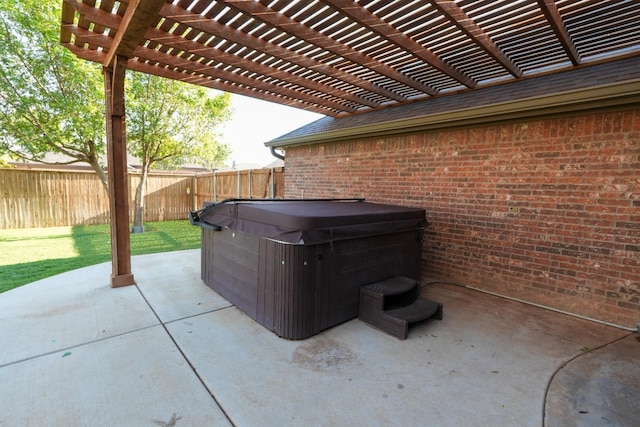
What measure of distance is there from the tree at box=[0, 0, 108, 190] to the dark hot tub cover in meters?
6.20

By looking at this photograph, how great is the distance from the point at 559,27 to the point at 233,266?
169 inches

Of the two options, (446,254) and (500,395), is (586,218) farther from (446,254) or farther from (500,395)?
(500,395)

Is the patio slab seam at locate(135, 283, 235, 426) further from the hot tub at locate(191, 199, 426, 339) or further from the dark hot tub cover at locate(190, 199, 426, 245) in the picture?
the dark hot tub cover at locate(190, 199, 426, 245)

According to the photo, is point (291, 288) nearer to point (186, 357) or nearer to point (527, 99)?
point (186, 357)

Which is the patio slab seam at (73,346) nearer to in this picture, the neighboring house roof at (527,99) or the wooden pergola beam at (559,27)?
the neighboring house roof at (527,99)

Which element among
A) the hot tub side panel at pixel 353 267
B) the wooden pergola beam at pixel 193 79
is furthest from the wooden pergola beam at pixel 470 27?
the wooden pergola beam at pixel 193 79

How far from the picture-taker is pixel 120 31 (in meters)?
3.05

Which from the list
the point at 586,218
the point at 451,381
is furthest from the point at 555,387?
the point at 586,218

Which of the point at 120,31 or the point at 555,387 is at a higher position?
the point at 120,31

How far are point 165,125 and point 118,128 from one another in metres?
5.76

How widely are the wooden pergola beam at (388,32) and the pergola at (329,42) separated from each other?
1cm

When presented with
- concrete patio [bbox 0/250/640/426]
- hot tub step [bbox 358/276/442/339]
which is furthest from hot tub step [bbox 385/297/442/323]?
concrete patio [bbox 0/250/640/426]

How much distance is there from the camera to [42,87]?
7.30m

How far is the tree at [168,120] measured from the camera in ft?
28.4
